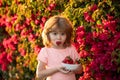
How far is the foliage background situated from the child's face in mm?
677

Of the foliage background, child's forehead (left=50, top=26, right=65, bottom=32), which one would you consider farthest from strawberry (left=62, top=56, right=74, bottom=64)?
the foliage background

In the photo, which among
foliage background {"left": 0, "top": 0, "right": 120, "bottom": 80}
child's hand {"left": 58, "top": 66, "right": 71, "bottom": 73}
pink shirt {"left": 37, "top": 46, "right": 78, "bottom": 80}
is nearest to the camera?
child's hand {"left": 58, "top": 66, "right": 71, "bottom": 73}

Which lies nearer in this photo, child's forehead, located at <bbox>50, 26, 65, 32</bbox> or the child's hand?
the child's hand

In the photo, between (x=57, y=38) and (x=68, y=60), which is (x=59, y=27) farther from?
(x=68, y=60)

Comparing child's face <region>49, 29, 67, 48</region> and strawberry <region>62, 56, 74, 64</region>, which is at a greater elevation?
child's face <region>49, 29, 67, 48</region>

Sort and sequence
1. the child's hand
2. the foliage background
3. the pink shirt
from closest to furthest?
the child's hand < the pink shirt < the foliage background

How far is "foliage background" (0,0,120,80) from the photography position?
254 inches

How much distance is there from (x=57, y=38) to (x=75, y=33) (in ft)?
3.62

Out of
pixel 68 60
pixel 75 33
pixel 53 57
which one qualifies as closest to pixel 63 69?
pixel 68 60

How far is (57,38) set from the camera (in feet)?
19.3

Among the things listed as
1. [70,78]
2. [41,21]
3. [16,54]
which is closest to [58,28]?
[70,78]

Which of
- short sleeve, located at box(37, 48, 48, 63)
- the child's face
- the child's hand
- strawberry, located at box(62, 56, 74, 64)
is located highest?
the child's face

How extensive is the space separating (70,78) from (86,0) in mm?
1521

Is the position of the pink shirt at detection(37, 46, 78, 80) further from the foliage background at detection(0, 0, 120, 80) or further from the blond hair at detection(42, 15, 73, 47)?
the foliage background at detection(0, 0, 120, 80)
